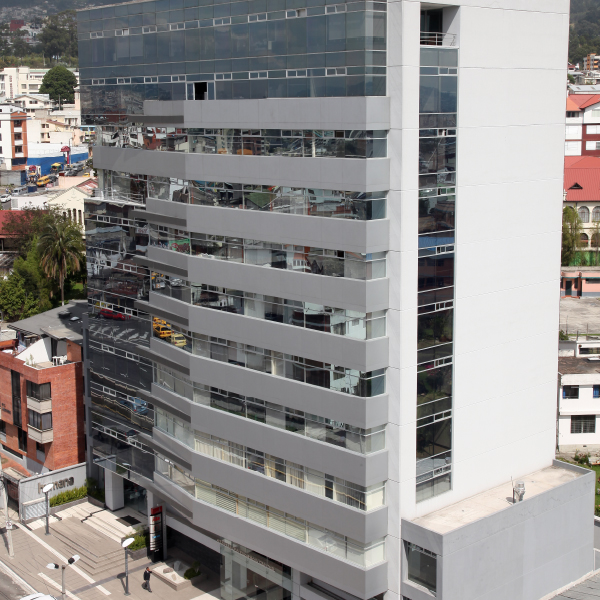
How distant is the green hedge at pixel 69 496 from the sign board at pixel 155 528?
944 cm

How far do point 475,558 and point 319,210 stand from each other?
586 inches

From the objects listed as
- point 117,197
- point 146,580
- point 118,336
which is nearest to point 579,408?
point 118,336

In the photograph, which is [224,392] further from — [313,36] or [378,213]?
[313,36]

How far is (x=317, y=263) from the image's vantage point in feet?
117

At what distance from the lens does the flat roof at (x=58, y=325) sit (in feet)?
189

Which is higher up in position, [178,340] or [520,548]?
[178,340]

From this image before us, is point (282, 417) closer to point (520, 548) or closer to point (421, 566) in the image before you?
point (421, 566)

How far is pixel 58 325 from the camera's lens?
5969cm

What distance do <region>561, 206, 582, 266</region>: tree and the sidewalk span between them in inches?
3228

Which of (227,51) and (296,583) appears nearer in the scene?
(227,51)

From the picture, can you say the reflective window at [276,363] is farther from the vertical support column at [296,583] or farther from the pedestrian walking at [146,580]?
the pedestrian walking at [146,580]

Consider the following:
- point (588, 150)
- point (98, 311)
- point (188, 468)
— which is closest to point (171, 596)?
point (188, 468)

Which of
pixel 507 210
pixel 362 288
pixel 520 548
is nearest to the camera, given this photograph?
Result: pixel 362 288

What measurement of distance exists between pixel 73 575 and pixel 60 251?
47.9 metres
